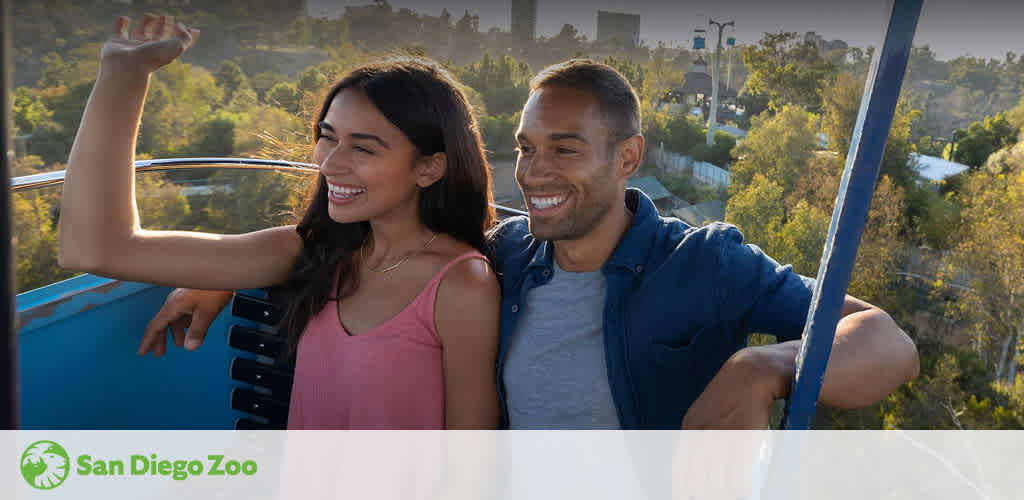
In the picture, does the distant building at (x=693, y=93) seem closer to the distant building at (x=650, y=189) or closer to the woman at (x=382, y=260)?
the distant building at (x=650, y=189)

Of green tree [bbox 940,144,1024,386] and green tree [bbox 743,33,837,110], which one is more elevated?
green tree [bbox 743,33,837,110]

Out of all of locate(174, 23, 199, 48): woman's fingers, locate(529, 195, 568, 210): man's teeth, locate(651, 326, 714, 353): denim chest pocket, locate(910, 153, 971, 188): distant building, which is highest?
locate(174, 23, 199, 48): woman's fingers

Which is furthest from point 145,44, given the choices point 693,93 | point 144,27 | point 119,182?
point 693,93

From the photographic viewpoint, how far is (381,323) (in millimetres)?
1356

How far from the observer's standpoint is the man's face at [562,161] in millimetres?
1348

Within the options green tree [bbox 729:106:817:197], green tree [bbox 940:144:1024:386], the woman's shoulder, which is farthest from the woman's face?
green tree [bbox 940:144:1024:386]

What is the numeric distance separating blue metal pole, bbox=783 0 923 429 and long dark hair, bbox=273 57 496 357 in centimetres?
76
